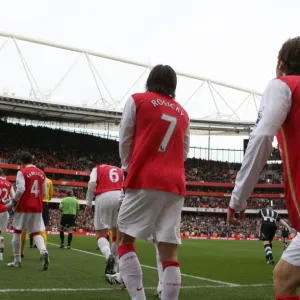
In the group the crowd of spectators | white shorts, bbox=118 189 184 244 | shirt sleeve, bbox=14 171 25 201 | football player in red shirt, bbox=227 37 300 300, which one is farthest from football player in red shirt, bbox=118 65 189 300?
the crowd of spectators

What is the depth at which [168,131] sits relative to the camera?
4.13m

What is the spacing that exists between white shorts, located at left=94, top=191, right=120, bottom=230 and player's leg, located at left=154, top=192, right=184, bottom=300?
12.3 feet

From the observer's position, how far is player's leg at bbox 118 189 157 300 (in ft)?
12.8

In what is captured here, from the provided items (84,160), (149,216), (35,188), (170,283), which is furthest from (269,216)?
(84,160)

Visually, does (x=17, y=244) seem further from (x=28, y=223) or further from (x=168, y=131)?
(x=168, y=131)

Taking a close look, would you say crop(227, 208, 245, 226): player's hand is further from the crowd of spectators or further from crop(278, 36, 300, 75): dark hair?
the crowd of spectators

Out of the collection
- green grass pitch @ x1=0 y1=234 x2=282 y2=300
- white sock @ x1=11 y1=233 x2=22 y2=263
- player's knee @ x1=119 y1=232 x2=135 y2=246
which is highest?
player's knee @ x1=119 y1=232 x2=135 y2=246

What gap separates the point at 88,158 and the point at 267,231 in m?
43.7

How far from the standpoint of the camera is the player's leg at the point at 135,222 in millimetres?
3910

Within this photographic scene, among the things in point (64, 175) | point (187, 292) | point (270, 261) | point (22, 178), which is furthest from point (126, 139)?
point (64, 175)

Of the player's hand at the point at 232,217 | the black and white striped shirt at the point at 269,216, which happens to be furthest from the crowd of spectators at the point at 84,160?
the player's hand at the point at 232,217

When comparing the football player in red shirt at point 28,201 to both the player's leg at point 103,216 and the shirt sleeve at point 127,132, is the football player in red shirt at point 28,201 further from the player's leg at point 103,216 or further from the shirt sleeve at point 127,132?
the shirt sleeve at point 127,132

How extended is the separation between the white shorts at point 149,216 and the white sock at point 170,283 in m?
0.22

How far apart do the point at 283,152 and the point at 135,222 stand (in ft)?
4.91
